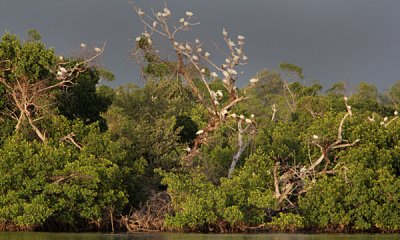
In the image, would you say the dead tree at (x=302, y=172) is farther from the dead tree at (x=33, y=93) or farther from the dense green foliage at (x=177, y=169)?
the dead tree at (x=33, y=93)

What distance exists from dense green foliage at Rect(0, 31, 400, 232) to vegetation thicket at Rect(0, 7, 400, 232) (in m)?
0.05

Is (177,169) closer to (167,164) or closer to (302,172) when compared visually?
(167,164)

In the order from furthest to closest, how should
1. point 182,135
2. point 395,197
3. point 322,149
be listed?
point 182,135, point 322,149, point 395,197

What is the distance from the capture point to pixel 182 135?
33.1 meters

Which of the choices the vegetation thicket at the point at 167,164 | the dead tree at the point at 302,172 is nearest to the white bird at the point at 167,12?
the vegetation thicket at the point at 167,164

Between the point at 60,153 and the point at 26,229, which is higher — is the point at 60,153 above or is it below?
above

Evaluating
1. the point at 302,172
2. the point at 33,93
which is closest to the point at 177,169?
the point at 302,172

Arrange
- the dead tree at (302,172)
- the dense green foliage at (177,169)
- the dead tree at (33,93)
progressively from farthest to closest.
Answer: the dead tree at (302,172)
the dead tree at (33,93)
the dense green foliage at (177,169)

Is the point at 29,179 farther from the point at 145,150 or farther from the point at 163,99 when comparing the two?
the point at 163,99

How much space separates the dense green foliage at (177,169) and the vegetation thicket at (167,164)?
5cm

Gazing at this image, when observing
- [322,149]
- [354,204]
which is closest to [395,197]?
[354,204]

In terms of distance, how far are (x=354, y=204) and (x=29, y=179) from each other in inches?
435

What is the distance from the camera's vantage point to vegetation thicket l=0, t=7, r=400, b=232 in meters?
25.2

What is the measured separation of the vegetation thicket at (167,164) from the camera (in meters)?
25.2
